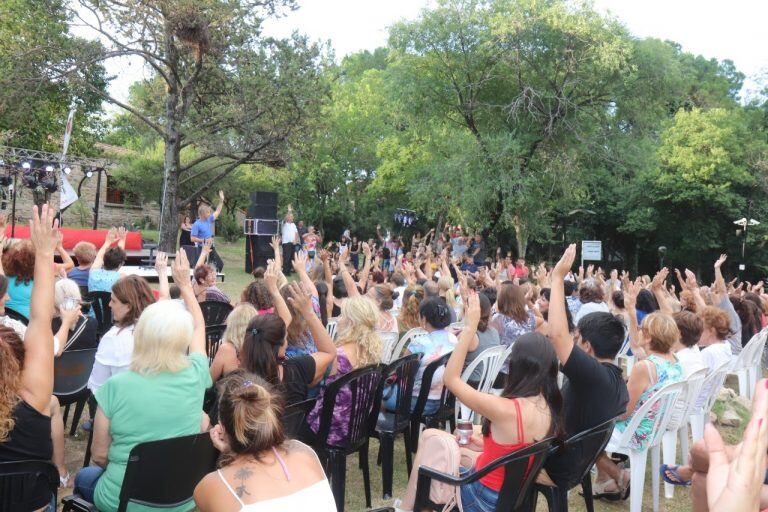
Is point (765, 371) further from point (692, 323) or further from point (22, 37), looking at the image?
point (22, 37)

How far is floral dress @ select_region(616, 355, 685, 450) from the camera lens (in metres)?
3.77

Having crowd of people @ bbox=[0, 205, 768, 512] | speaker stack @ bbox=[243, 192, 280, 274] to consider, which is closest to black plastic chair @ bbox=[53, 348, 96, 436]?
crowd of people @ bbox=[0, 205, 768, 512]

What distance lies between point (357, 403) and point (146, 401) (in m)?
1.30

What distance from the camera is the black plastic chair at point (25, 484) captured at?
222 cm

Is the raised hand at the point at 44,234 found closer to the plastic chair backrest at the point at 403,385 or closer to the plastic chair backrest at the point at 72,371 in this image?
the plastic chair backrest at the point at 72,371

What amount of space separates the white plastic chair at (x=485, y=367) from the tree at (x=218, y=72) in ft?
44.3

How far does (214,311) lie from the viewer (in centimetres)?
559

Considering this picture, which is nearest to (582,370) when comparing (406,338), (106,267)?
(406,338)

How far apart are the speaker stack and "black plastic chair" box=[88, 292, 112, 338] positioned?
10273 mm

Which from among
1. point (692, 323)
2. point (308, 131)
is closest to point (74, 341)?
point (692, 323)

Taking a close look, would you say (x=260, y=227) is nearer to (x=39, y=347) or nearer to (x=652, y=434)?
(x=652, y=434)

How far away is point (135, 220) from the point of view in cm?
A: 3016

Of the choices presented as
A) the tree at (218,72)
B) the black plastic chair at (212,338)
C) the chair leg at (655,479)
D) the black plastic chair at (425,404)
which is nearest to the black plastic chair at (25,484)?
the black plastic chair at (425,404)

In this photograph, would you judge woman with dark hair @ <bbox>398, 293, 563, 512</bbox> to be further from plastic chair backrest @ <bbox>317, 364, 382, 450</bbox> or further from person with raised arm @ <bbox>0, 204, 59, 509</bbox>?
person with raised arm @ <bbox>0, 204, 59, 509</bbox>
